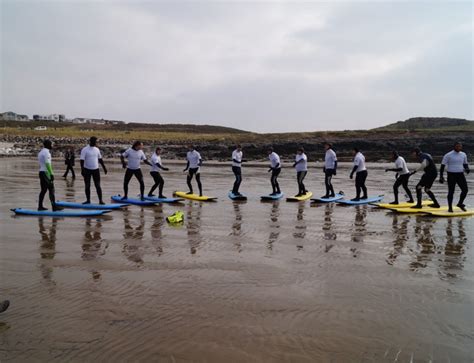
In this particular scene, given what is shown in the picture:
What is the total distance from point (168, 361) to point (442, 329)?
9.66 ft

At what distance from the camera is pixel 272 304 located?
4.84 metres

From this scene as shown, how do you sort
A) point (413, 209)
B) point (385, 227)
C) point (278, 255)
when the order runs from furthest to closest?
1. point (413, 209)
2. point (385, 227)
3. point (278, 255)

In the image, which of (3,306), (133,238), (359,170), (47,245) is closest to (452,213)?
(359,170)

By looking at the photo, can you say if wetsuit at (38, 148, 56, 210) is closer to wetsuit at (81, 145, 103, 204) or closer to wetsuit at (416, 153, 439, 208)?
wetsuit at (81, 145, 103, 204)

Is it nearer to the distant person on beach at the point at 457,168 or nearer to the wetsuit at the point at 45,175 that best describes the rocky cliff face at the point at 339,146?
the distant person on beach at the point at 457,168

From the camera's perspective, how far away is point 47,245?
7.30 meters

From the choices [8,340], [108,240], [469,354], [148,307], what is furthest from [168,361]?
[108,240]

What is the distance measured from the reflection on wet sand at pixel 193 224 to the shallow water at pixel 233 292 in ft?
0.14

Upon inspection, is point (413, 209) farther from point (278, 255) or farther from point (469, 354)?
point (469, 354)

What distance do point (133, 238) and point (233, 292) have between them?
3.54m

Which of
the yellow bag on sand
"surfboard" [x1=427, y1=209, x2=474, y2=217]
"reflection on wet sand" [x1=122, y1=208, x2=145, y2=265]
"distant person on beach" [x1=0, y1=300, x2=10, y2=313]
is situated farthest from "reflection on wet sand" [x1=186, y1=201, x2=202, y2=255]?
"surfboard" [x1=427, y1=209, x2=474, y2=217]

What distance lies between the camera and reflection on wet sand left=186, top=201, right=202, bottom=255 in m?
7.80

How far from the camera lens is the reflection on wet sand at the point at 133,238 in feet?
22.2

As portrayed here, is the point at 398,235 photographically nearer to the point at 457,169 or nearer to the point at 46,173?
the point at 457,169
